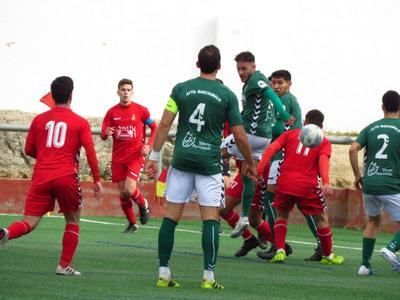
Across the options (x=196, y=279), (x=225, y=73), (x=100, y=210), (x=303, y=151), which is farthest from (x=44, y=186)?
(x=225, y=73)

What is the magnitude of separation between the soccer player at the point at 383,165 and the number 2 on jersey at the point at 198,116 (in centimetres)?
232

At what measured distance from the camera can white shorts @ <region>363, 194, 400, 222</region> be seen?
1539 cm

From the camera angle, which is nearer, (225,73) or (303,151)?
(303,151)

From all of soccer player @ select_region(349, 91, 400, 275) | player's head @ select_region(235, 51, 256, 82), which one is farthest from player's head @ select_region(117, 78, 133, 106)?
soccer player @ select_region(349, 91, 400, 275)

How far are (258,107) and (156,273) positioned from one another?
117 inches

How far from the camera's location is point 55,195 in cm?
1432

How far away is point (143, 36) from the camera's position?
2625cm

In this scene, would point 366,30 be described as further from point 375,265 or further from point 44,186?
point 44,186

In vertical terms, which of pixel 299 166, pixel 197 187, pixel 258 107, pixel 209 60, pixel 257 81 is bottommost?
pixel 299 166

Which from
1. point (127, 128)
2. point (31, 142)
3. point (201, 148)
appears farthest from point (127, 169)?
point (201, 148)

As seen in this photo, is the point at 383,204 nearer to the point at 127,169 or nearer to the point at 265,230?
the point at 265,230

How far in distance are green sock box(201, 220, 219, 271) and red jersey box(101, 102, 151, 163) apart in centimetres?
746

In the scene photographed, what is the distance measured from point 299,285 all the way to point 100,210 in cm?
1029

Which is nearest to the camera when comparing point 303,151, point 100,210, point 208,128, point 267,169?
point 208,128
